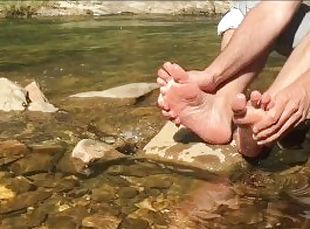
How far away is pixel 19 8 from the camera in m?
12.6

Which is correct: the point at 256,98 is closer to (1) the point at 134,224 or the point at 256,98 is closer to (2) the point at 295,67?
(2) the point at 295,67

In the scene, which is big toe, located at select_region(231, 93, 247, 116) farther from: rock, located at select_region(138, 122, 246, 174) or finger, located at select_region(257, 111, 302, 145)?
rock, located at select_region(138, 122, 246, 174)

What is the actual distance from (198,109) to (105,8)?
1183 centimetres

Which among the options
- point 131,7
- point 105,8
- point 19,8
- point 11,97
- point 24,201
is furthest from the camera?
point 131,7

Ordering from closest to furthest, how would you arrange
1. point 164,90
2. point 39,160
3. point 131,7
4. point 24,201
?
point 24,201 → point 164,90 → point 39,160 → point 131,7

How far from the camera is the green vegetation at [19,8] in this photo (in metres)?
12.2

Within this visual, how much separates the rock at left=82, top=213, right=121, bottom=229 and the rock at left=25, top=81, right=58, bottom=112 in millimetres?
1443

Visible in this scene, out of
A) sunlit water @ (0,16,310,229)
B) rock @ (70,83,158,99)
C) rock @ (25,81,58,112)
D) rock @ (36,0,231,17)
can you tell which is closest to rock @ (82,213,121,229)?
sunlit water @ (0,16,310,229)

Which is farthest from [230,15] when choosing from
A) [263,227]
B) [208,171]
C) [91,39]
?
[91,39]

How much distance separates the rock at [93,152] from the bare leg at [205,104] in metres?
0.35

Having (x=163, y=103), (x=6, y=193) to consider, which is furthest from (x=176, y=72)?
(x=6, y=193)

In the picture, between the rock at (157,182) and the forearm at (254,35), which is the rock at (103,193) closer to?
the rock at (157,182)

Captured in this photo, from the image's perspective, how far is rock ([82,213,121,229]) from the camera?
6.38ft

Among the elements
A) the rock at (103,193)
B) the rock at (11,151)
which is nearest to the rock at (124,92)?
the rock at (11,151)
